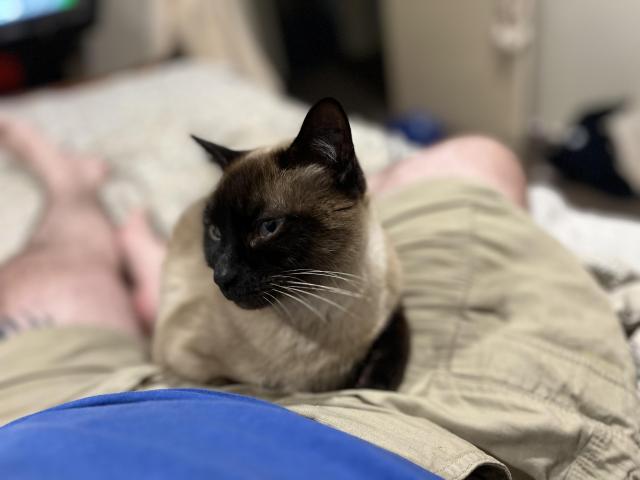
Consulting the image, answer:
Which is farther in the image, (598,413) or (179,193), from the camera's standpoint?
(179,193)

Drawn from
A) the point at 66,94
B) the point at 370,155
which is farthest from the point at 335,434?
the point at 66,94

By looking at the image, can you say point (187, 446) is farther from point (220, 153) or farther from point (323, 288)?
point (220, 153)

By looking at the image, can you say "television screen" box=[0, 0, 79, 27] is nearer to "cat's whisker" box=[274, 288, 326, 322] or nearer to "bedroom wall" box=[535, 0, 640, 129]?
"bedroom wall" box=[535, 0, 640, 129]

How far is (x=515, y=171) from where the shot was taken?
1044mm

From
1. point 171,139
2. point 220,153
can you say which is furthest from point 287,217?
point 171,139

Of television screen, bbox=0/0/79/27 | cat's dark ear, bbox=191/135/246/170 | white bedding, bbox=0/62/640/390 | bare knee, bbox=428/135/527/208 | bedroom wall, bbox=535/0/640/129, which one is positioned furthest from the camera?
television screen, bbox=0/0/79/27

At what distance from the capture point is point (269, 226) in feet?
2.13

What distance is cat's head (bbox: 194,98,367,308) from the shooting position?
2.12ft

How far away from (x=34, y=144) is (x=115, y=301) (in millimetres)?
663

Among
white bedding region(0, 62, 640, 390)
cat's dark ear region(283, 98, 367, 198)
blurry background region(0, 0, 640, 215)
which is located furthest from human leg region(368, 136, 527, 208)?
blurry background region(0, 0, 640, 215)

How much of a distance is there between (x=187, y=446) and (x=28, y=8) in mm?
2424

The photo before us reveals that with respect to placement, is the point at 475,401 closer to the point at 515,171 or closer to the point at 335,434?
the point at 335,434

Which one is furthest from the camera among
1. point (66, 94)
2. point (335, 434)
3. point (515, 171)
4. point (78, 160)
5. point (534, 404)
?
point (66, 94)

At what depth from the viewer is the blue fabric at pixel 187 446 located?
1.46ft
